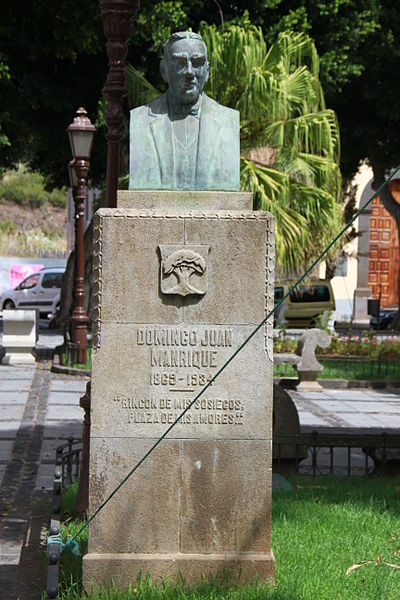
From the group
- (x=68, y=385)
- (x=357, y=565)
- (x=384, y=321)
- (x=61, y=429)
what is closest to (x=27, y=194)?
(x=384, y=321)

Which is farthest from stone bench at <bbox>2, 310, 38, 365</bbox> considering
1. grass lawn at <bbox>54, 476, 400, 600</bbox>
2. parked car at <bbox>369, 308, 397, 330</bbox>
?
parked car at <bbox>369, 308, 397, 330</bbox>

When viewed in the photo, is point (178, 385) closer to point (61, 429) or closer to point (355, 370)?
point (61, 429)

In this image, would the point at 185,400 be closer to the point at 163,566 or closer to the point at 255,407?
the point at 255,407

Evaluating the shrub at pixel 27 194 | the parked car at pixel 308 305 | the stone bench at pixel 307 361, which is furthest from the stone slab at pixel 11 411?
the shrub at pixel 27 194

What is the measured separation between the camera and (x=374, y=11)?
26188 mm

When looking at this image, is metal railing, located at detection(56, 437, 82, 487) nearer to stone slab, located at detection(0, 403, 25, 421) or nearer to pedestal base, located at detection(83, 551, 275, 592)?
pedestal base, located at detection(83, 551, 275, 592)

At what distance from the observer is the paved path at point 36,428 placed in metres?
6.23

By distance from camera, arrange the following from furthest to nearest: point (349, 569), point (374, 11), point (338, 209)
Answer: point (374, 11) < point (338, 209) < point (349, 569)

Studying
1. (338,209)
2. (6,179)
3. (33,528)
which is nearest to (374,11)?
(338,209)

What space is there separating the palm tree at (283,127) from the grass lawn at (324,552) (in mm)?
13567

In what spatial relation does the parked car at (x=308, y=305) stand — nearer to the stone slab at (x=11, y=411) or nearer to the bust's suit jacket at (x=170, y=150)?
the stone slab at (x=11, y=411)

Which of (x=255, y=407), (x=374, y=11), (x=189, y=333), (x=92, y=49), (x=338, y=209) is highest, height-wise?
(x=374, y=11)

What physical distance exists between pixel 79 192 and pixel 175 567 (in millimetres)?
14918

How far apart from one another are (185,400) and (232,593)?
0.94 meters
